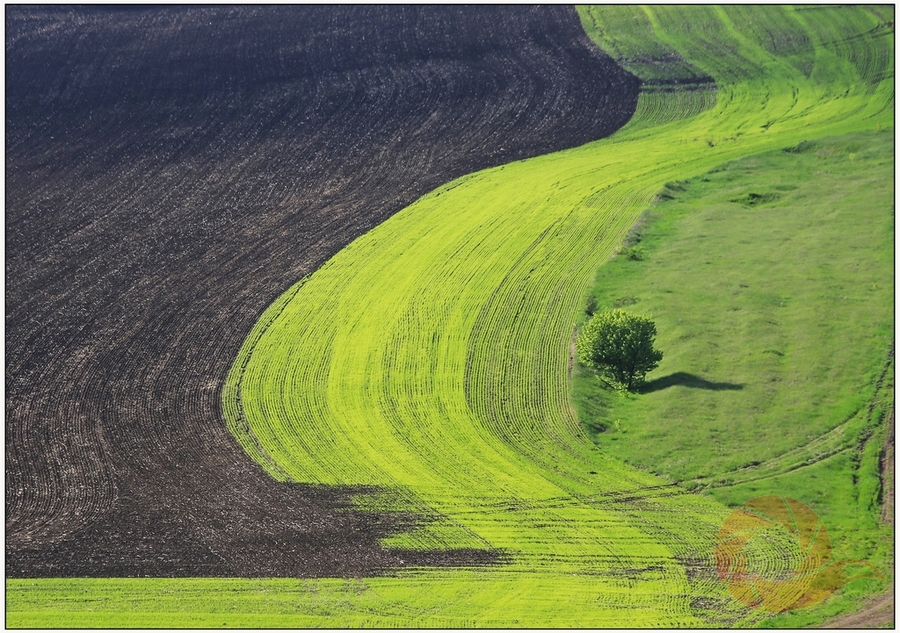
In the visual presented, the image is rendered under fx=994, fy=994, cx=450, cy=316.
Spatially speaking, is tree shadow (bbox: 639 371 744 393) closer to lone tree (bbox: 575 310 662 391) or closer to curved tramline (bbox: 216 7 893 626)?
lone tree (bbox: 575 310 662 391)

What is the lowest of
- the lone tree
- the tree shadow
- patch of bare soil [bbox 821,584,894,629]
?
patch of bare soil [bbox 821,584,894,629]

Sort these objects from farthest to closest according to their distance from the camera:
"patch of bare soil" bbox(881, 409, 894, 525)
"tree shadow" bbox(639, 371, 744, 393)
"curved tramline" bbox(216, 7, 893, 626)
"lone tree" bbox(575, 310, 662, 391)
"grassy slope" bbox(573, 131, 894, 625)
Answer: "tree shadow" bbox(639, 371, 744, 393), "lone tree" bbox(575, 310, 662, 391), "grassy slope" bbox(573, 131, 894, 625), "patch of bare soil" bbox(881, 409, 894, 525), "curved tramline" bbox(216, 7, 893, 626)

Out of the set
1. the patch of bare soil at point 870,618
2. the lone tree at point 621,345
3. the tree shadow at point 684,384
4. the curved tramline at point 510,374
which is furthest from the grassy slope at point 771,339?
the curved tramline at point 510,374

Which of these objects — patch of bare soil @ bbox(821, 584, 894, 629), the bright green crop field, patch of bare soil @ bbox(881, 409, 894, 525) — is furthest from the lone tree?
patch of bare soil @ bbox(821, 584, 894, 629)

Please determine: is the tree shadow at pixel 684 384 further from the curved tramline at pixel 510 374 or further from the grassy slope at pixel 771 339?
the curved tramline at pixel 510 374

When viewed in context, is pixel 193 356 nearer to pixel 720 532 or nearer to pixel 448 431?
pixel 448 431

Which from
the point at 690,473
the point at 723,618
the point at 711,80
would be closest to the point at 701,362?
the point at 690,473
